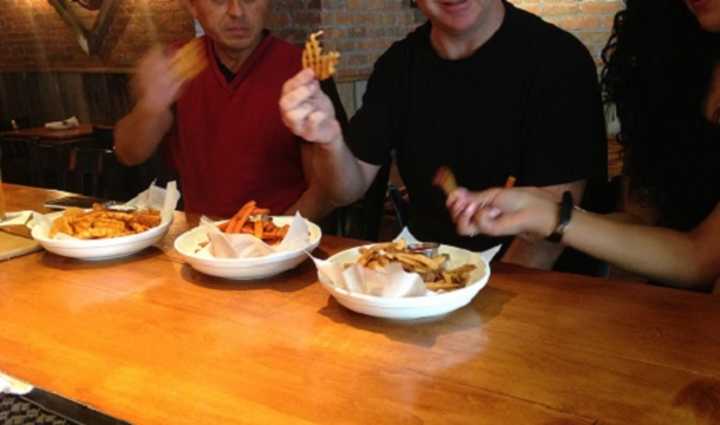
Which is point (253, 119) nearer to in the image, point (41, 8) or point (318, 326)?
point (318, 326)

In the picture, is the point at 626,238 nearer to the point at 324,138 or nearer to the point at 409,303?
the point at 409,303

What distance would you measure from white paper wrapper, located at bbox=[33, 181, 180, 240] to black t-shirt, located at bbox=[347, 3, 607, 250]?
574 mm

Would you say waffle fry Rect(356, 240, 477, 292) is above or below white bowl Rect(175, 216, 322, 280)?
above

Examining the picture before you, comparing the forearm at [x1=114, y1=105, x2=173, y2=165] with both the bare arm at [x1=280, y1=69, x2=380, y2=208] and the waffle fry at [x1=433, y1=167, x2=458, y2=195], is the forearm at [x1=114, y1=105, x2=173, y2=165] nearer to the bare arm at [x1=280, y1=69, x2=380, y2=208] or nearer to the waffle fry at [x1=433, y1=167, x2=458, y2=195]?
the bare arm at [x1=280, y1=69, x2=380, y2=208]

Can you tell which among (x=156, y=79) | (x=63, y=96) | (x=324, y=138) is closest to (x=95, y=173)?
(x=156, y=79)

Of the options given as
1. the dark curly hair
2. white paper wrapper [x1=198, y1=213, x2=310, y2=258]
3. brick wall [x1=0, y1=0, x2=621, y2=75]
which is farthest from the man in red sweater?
brick wall [x1=0, y1=0, x2=621, y2=75]

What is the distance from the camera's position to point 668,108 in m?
1.67

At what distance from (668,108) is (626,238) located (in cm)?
49

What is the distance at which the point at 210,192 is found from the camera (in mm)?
2336

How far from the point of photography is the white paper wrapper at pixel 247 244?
1293 millimetres

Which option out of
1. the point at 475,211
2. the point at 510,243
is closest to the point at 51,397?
the point at 475,211

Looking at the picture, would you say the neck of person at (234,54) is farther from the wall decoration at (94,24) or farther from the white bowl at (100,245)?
the wall decoration at (94,24)

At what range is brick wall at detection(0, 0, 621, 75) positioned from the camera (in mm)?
4191

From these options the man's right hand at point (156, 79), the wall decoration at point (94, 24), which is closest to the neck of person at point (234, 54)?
the man's right hand at point (156, 79)
